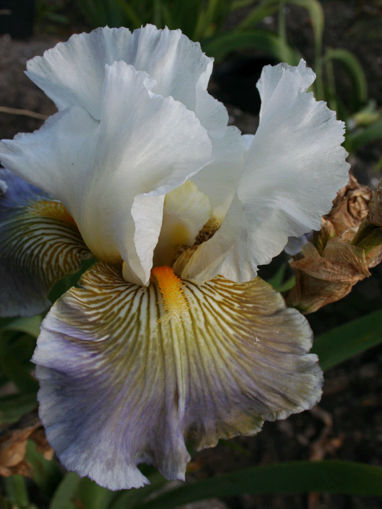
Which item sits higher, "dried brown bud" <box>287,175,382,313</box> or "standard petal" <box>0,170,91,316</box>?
"standard petal" <box>0,170,91,316</box>

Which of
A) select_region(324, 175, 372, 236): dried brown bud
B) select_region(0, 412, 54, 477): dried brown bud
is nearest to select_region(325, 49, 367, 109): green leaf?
select_region(324, 175, 372, 236): dried brown bud

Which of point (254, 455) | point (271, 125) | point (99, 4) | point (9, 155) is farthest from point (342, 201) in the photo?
point (99, 4)

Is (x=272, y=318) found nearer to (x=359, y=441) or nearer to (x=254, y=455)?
(x=254, y=455)

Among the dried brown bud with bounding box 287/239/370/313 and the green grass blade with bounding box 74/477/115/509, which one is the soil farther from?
the dried brown bud with bounding box 287/239/370/313

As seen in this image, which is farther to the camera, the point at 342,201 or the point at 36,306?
the point at 36,306

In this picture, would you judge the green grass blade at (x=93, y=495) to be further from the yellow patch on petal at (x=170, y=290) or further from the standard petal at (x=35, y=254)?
the yellow patch on petal at (x=170, y=290)

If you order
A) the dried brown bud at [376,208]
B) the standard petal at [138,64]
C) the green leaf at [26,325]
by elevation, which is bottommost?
the green leaf at [26,325]

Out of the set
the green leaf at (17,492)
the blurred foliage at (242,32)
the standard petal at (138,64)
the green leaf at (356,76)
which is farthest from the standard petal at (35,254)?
the green leaf at (356,76)
